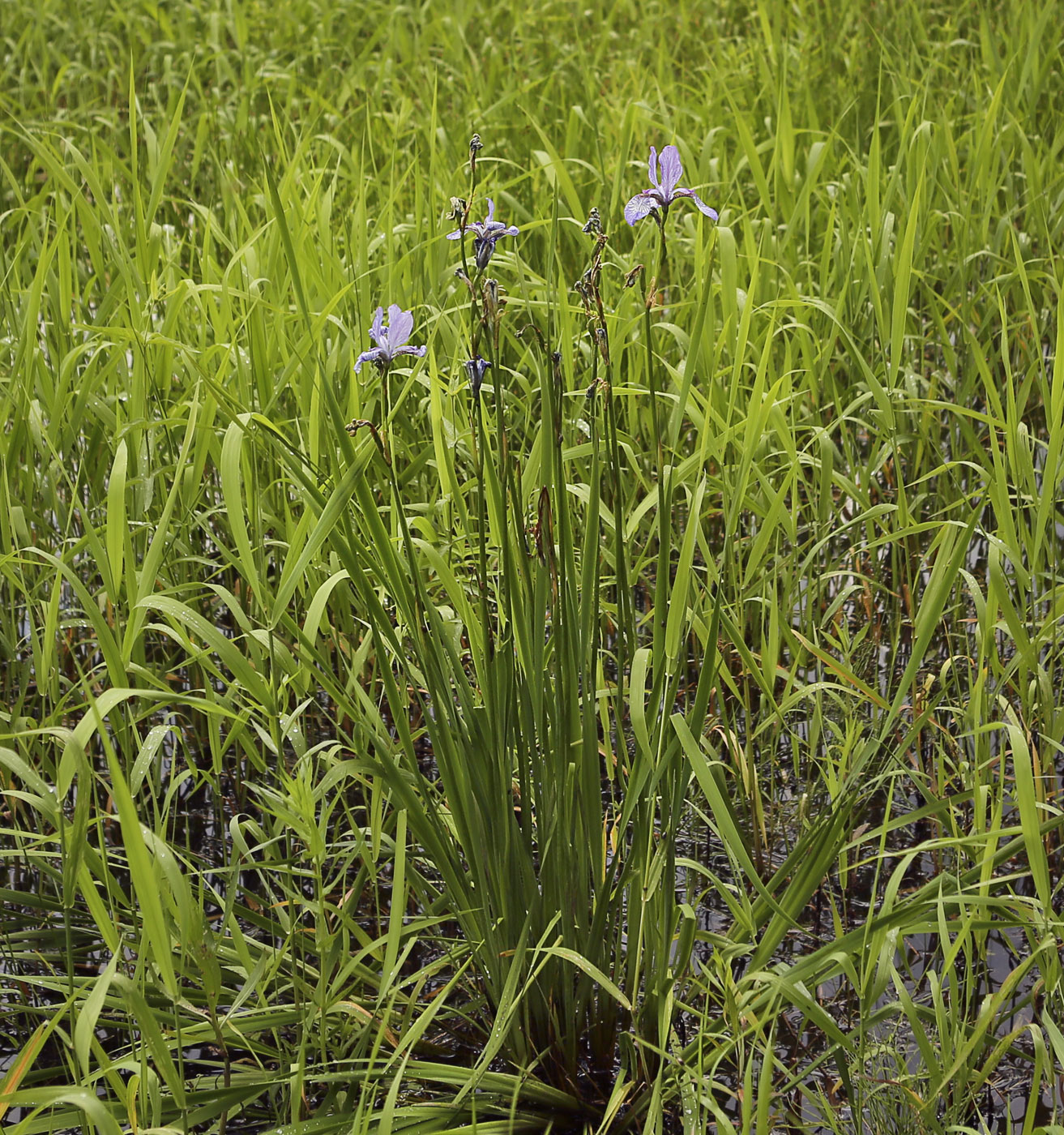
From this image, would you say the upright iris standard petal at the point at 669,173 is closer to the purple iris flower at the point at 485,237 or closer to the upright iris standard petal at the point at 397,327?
the purple iris flower at the point at 485,237

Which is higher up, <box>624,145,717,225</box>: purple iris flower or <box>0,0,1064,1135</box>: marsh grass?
<box>624,145,717,225</box>: purple iris flower

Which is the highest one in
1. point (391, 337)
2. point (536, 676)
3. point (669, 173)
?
point (669, 173)

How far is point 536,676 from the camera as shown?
1321 millimetres

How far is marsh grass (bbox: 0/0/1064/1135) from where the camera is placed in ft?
4.26

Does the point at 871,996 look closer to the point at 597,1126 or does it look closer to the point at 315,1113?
the point at 597,1126

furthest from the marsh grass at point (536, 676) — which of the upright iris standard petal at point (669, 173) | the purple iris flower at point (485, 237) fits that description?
the upright iris standard petal at point (669, 173)

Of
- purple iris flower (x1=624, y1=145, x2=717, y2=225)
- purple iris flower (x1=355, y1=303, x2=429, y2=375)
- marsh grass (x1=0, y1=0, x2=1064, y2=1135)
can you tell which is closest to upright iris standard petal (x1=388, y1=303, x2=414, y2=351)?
purple iris flower (x1=355, y1=303, x2=429, y2=375)

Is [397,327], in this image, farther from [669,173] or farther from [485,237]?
[669,173]

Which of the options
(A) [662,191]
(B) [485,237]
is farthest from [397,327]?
(A) [662,191]

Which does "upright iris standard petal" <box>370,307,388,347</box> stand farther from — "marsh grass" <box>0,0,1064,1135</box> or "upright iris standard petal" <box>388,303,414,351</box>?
"marsh grass" <box>0,0,1064,1135</box>

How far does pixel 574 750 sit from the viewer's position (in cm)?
140

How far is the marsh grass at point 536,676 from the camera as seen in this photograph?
1.30 meters

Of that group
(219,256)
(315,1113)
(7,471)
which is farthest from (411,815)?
(219,256)

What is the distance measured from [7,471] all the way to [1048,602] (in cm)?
170
